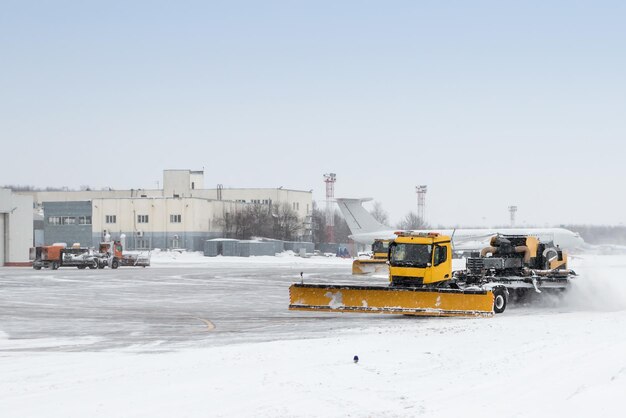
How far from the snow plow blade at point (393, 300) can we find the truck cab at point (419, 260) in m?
1.31

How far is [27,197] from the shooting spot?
86.7 metres

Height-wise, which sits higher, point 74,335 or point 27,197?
point 27,197

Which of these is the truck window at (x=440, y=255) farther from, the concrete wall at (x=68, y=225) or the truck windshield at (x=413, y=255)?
the concrete wall at (x=68, y=225)

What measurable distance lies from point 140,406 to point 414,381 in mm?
4140

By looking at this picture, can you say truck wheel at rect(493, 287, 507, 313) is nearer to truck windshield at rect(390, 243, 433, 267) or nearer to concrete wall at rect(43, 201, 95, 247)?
truck windshield at rect(390, 243, 433, 267)

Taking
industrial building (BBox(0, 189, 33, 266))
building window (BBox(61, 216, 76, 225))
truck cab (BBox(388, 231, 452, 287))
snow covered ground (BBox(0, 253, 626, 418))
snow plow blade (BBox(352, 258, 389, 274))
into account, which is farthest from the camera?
building window (BBox(61, 216, 76, 225))

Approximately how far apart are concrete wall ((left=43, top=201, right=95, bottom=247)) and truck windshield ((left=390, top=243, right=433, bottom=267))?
108 m

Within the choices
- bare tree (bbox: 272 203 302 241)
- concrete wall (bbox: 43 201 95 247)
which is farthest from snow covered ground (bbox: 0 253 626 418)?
bare tree (bbox: 272 203 302 241)

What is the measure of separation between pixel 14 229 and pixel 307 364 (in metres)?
74.7

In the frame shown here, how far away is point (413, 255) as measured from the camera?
84.8 ft

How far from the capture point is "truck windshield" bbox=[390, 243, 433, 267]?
25.7 m

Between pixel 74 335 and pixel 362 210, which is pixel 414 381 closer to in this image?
pixel 74 335

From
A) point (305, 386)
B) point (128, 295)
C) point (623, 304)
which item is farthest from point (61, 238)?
point (305, 386)

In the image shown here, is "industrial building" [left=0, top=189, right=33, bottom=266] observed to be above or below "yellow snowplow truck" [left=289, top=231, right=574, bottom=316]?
A: above
